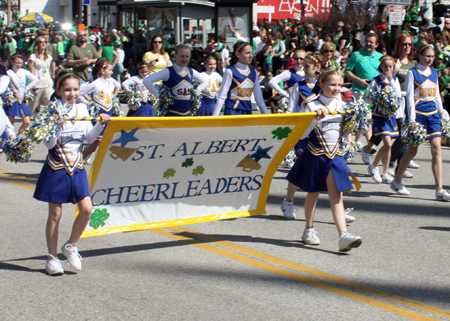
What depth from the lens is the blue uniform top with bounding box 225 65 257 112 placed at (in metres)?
7.84

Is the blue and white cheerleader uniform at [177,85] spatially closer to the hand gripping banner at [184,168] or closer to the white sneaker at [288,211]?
the white sneaker at [288,211]

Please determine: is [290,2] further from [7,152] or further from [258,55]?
[7,152]

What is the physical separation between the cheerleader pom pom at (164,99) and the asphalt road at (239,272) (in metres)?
1.76

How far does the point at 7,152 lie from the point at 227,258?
2.00 meters


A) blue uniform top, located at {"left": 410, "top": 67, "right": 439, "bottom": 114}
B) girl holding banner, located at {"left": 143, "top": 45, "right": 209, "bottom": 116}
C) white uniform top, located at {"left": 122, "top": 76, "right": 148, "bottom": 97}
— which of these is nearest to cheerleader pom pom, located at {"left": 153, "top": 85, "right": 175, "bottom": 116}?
girl holding banner, located at {"left": 143, "top": 45, "right": 209, "bottom": 116}

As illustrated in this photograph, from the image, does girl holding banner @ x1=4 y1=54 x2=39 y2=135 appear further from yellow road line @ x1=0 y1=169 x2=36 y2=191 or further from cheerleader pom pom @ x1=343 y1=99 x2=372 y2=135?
cheerleader pom pom @ x1=343 y1=99 x2=372 y2=135

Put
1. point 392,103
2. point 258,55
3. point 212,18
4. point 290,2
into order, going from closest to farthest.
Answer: point 392,103 < point 258,55 < point 212,18 < point 290,2

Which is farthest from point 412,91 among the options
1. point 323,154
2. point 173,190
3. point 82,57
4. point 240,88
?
point 82,57

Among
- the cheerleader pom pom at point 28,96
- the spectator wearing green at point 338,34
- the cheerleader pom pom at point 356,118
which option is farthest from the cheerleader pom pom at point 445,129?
the spectator wearing green at point 338,34

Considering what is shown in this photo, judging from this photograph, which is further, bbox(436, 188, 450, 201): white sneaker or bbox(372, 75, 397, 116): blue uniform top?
bbox(372, 75, 397, 116): blue uniform top

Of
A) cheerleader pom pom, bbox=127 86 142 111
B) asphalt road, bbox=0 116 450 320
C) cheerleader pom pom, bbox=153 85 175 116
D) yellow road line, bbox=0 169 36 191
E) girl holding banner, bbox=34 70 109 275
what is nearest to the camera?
asphalt road, bbox=0 116 450 320

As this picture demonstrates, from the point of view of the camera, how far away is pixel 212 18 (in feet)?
82.1

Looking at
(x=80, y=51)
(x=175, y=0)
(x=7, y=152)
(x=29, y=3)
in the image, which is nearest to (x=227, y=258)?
(x=7, y=152)

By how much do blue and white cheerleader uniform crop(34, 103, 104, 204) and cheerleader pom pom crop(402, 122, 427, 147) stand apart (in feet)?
13.9
